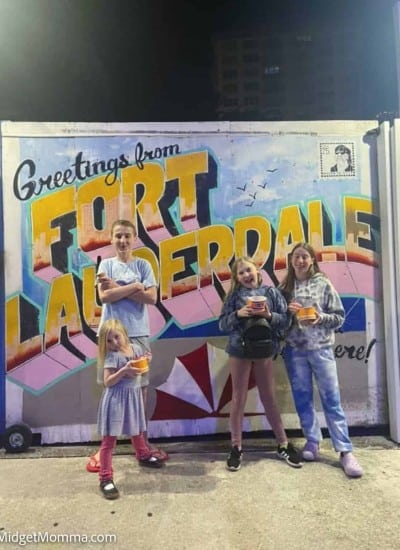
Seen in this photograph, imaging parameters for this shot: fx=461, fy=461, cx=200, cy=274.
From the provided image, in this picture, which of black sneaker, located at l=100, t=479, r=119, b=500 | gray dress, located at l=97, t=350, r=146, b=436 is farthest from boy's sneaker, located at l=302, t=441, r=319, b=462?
black sneaker, located at l=100, t=479, r=119, b=500

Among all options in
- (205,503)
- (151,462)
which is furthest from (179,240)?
(205,503)

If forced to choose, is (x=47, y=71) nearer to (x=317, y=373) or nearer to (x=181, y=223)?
(x=181, y=223)

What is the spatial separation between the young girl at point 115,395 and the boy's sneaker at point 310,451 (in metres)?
1.39

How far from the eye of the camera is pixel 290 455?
3.67 metres

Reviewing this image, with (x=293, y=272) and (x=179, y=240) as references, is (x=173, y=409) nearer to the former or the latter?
(x=179, y=240)

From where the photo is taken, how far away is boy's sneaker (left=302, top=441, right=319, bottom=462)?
3.70 metres

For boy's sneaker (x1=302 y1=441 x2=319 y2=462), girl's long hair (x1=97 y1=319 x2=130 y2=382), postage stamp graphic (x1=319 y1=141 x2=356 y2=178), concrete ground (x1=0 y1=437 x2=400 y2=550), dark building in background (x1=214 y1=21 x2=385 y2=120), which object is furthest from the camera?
dark building in background (x1=214 y1=21 x2=385 y2=120)

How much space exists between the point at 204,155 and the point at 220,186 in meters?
0.32

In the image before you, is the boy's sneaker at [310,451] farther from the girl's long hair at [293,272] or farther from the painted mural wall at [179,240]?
the girl's long hair at [293,272]

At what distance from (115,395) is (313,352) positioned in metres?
1.58

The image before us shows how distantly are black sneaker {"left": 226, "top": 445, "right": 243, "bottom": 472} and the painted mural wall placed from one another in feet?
1.81

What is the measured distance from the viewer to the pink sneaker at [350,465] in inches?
135

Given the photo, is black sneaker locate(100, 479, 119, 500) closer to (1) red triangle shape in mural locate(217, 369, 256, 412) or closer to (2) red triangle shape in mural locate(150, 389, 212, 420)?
Result: (2) red triangle shape in mural locate(150, 389, 212, 420)

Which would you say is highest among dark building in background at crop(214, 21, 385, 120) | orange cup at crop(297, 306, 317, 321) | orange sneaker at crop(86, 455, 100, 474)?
dark building in background at crop(214, 21, 385, 120)
